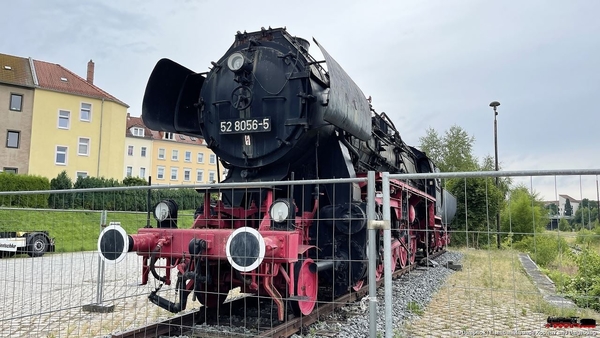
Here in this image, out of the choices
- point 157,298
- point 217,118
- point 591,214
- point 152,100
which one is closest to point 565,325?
point 591,214

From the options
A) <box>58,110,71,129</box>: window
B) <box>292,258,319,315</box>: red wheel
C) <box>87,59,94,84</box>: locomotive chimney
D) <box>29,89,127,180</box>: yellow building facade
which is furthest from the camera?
<box>87,59,94,84</box>: locomotive chimney

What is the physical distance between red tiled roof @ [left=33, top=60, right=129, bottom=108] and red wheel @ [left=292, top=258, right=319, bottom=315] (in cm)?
3270

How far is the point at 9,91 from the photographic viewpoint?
30.3m

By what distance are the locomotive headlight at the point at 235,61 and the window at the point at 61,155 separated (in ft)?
101

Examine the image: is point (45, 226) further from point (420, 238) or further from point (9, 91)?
point (9, 91)

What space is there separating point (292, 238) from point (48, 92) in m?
33.2

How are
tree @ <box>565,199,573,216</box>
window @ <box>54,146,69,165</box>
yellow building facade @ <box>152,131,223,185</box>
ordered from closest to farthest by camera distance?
tree @ <box>565,199,573,216</box>, window @ <box>54,146,69,165</box>, yellow building facade @ <box>152,131,223,185</box>

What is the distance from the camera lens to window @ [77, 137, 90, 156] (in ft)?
109

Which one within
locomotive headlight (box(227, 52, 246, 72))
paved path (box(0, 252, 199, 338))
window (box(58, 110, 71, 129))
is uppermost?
window (box(58, 110, 71, 129))

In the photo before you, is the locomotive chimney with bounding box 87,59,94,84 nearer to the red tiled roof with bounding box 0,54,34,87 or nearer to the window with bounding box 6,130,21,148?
the red tiled roof with bounding box 0,54,34,87

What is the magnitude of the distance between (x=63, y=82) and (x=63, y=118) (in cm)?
300

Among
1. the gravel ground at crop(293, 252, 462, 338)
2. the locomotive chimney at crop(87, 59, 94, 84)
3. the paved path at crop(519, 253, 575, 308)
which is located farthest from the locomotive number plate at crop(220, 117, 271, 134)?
the locomotive chimney at crop(87, 59, 94, 84)

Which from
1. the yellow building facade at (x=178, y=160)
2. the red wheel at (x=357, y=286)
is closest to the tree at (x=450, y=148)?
the yellow building facade at (x=178, y=160)

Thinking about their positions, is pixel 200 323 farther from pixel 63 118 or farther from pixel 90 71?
pixel 90 71
